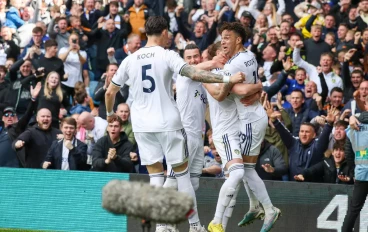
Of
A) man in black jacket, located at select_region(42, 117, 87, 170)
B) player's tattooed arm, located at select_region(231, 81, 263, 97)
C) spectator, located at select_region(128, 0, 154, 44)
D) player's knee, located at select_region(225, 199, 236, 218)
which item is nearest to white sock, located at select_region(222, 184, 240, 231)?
player's knee, located at select_region(225, 199, 236, 218)

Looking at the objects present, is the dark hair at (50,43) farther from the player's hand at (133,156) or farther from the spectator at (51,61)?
the player's hand at (133,156)

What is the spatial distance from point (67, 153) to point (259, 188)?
14.3 ft

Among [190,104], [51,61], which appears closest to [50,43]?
[51,61]

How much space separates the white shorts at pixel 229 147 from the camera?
13242 mm

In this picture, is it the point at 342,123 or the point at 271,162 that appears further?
the point at 342,123

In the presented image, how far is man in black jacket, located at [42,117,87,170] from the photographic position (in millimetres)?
16500

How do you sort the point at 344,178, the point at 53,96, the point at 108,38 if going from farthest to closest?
the point at 108,38, the point at 53,96, the point at 344,178

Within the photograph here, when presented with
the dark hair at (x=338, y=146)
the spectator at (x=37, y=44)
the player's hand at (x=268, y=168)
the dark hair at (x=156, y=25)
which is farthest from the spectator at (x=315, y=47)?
the dark hair at (x=156, y=25)

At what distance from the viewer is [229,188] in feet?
42.9

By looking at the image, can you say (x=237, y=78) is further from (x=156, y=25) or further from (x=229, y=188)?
(x=229, y=188)

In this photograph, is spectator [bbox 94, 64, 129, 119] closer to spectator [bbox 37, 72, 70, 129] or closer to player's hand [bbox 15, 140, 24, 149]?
spectator [bbox 37, 72, 70, 129]

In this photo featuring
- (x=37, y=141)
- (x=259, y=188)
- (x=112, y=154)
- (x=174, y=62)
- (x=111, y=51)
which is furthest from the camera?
(x=111, y=51)

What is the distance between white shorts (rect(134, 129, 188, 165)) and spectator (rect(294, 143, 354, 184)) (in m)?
3.04

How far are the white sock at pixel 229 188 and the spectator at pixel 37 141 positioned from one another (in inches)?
200
